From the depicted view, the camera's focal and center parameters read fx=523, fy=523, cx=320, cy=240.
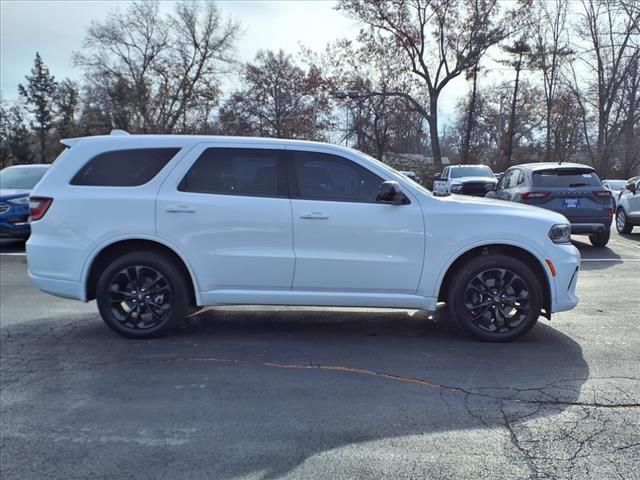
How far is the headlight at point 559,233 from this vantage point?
4891mm

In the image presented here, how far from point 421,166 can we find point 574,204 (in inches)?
1193

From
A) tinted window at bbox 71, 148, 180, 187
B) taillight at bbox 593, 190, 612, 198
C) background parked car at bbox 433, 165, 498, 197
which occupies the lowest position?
taillight at bbox 593, 190, 612, 198

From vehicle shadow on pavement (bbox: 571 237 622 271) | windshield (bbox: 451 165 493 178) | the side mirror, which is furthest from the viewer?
windshield (bbox: 451 165 493 178)

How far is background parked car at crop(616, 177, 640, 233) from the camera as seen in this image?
41.7 feet

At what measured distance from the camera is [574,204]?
33.3 feet

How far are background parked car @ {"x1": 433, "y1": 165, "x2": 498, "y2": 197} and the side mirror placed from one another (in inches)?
522

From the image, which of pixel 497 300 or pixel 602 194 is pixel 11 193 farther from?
pixel 602 194

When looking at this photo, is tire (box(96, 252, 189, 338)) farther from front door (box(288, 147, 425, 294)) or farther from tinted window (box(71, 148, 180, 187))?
front door (box(288, 147, 425, 294))

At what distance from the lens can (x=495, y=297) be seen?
489 cm

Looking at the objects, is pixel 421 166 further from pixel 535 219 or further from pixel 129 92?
pixel 535 219

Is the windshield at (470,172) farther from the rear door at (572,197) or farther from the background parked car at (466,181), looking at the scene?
the rear door at (572,197)

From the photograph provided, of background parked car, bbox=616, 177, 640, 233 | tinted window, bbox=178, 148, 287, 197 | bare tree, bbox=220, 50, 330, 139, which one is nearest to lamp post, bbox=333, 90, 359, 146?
bare tree, bbox=220, 50, 330, 139

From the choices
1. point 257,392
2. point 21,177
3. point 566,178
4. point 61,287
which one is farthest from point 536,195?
point 21,177

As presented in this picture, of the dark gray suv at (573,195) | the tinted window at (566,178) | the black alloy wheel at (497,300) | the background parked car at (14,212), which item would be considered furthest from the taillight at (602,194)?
the background parked car at (14,212)
